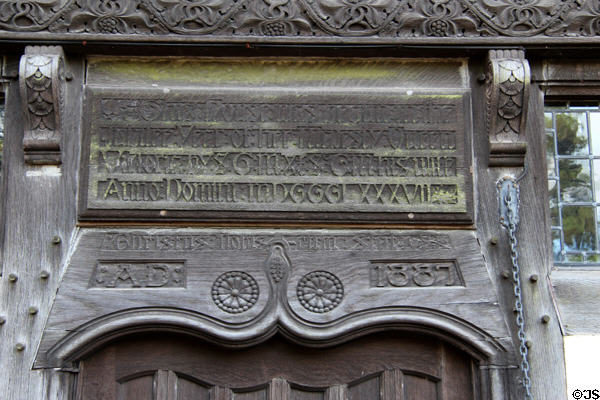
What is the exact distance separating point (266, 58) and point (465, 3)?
101 centimetres

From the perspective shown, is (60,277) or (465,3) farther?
(465,3)

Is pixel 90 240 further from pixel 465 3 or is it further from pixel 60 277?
pixel 465 3

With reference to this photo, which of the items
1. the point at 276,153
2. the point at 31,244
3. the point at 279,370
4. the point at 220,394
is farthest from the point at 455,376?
the point at 31,244

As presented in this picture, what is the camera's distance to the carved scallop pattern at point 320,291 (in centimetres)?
284

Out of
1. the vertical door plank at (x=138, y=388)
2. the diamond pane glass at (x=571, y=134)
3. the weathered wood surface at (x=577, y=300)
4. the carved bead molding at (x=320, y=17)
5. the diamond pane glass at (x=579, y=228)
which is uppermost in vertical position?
the carved bead molding at (x=320, y=17)

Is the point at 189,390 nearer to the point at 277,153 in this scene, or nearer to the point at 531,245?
the point at 277,153

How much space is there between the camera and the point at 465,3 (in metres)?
3.06

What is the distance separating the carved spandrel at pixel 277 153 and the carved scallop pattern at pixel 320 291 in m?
0.28

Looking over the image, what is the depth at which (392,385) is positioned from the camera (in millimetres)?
2906

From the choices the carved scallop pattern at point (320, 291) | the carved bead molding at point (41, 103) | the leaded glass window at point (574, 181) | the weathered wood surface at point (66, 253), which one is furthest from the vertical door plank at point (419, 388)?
the carved bead molding at point (41, 103)

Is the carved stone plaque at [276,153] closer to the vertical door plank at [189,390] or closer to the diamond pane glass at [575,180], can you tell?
the diamond pane glass at [575,180]

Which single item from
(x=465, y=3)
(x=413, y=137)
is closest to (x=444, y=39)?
(x=465, y=3)

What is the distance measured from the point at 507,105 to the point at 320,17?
98cm

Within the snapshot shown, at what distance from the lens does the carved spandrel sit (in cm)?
294
